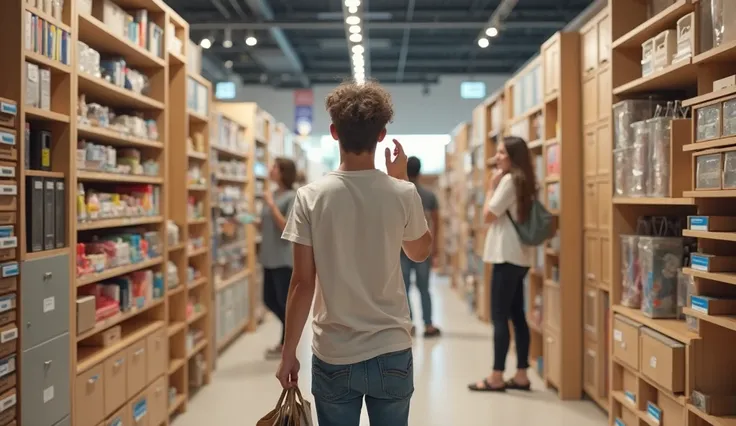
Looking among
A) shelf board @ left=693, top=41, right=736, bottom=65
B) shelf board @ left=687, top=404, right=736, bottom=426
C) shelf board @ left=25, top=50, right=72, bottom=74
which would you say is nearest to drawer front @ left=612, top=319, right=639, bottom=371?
shelf board @ left=687, top=404, right=736, bottom=426

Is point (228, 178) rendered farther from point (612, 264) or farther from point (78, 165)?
point (612, 264)

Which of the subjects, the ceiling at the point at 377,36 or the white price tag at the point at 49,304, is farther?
the ceiling at the point at 377,36

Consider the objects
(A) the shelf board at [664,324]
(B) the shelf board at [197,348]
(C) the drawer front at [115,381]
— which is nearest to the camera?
(A) the shelf board at [664,324]

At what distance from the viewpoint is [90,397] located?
10.1 ft

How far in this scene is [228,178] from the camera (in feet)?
21.5

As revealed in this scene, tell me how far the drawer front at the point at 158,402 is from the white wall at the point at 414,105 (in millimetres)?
12502

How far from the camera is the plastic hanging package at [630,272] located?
138 inches

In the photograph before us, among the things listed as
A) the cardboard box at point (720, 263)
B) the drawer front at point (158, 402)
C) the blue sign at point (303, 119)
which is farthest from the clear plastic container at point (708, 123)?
the blue sign at point (303, 119)

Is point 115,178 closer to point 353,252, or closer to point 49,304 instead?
point 49,304

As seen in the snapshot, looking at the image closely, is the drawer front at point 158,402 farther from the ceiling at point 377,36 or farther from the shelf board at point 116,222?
the ceiling at point 377,36

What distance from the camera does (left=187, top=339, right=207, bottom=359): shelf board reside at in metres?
4.79

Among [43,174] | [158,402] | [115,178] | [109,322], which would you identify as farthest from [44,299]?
[158,402]

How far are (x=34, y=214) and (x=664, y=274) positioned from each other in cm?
288

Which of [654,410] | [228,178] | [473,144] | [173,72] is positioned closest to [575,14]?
[473,144]
